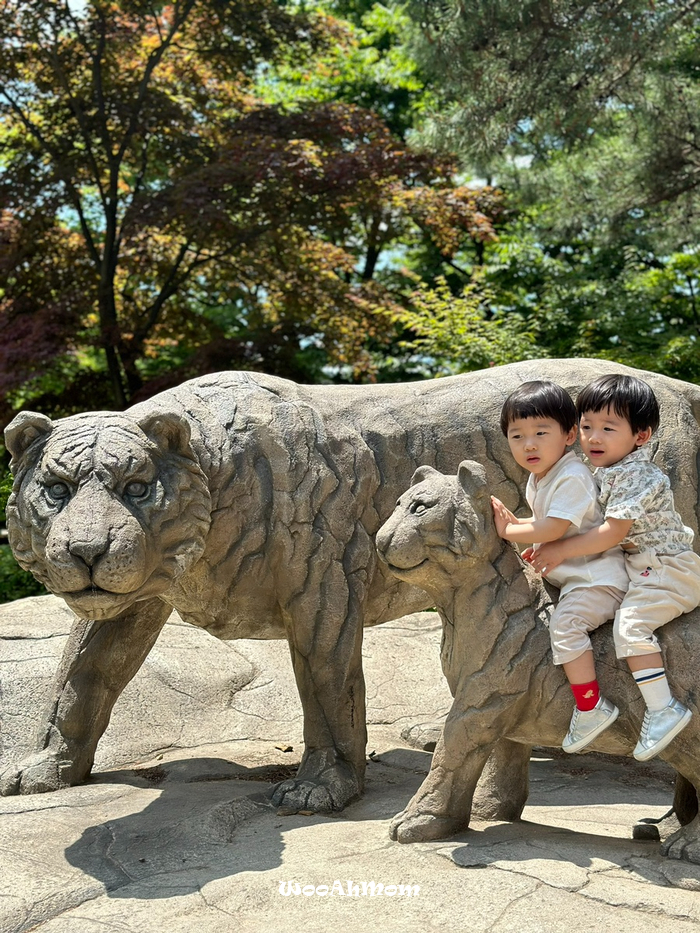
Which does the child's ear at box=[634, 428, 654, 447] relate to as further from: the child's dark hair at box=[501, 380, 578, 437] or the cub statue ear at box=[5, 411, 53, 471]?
the cub statue ear at box=[5, 411, 53, 471]

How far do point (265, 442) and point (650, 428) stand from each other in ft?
5.66

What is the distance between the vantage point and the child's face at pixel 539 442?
373 centimetres

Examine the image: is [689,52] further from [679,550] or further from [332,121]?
[679,550]

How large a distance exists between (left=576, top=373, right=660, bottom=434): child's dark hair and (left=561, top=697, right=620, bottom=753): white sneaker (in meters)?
0.96

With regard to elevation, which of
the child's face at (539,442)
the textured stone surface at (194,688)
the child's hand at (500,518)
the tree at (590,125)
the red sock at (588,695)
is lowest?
the textured stone surface at (194,688)

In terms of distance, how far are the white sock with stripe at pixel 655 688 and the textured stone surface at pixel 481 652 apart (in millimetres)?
74

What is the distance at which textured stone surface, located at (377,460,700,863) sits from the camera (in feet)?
11.7

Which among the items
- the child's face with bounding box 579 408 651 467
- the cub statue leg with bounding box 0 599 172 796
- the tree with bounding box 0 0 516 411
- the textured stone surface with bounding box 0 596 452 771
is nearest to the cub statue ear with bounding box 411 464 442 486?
the child's face with bounding box 579 408 651 467

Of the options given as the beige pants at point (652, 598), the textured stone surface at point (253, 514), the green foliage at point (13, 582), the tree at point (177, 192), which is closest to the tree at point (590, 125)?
the tree at point (177, 192)

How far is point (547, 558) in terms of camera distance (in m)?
3.68

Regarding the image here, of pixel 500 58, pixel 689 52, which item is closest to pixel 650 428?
pixel 500 58

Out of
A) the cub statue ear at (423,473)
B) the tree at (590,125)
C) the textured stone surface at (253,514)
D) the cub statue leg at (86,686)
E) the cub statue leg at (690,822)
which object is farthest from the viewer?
the tree at (590,125)

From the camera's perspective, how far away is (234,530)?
180 inches

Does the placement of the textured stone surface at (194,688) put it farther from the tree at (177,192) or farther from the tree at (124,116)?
the tree at (124,116)
